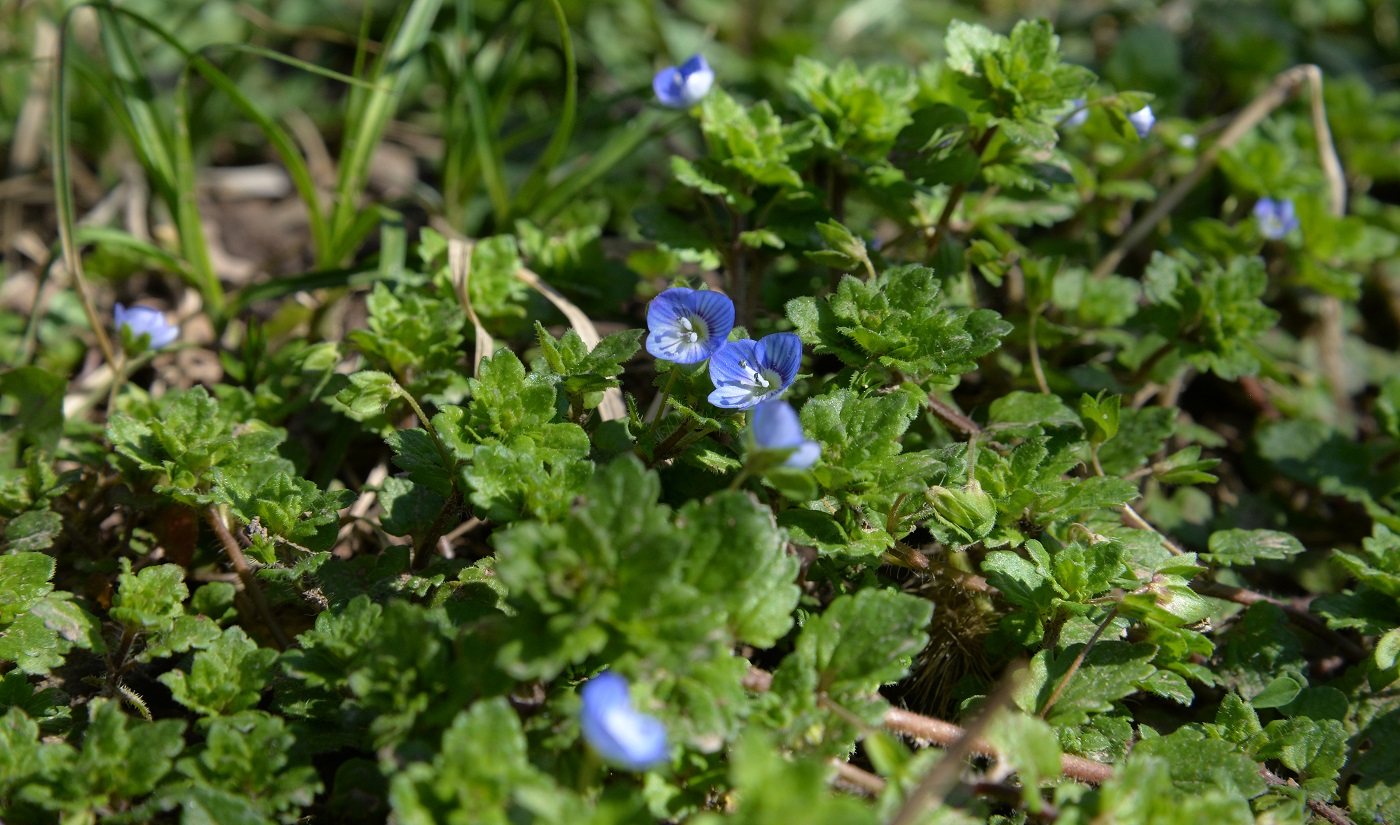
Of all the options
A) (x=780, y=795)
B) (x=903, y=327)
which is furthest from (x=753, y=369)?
(x=780, y=795)

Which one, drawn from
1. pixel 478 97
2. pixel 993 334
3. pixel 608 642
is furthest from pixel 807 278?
pixel 608 642

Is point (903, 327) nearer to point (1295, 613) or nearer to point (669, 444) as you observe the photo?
point (669, 444)

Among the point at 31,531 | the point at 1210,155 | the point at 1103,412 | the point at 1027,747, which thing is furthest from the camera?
the point at 1210,155

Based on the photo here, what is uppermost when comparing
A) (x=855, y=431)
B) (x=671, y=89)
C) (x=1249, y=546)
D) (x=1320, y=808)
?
(x=671, y=89)

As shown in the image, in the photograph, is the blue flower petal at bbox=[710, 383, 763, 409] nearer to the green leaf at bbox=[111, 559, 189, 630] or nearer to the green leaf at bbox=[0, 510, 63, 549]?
the green leaf at bbox=[111, 559, 189, 630]

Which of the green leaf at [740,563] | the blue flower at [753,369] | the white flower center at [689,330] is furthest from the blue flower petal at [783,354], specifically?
the green leaf at [740,563]

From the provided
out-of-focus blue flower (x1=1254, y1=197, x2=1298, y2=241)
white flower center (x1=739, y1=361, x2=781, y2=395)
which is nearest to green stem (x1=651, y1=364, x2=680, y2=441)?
white flower center (x1=739, y1=361, x2=781, y2=395)

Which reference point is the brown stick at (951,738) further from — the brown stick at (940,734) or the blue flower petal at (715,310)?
the blue flower petal at (715,310)
